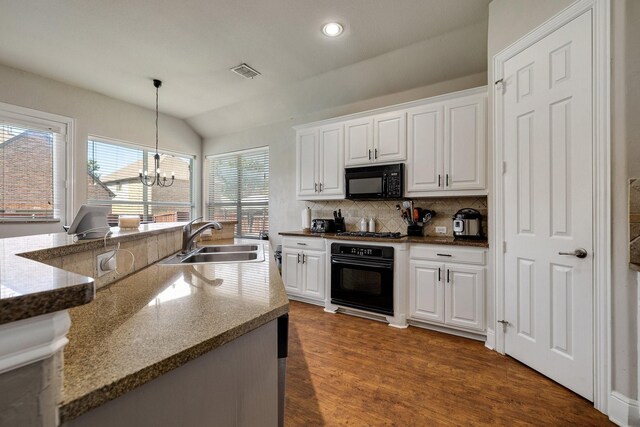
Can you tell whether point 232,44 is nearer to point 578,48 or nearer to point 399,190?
point 399,190

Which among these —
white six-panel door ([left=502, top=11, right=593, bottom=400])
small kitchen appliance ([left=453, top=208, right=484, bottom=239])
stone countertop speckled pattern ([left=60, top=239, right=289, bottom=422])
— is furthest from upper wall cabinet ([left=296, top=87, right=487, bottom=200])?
stone countertop speckled pattern ([left=60, top=239, right=289, bottom=422])

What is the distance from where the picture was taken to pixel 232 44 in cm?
286

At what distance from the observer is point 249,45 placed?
2.88 metres

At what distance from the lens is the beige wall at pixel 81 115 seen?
323cm

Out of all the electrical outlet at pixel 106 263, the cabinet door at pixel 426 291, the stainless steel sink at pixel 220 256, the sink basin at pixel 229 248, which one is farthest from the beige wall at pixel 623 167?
the electrical outlet at pixel 106 263

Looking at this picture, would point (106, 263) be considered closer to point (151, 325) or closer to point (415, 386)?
point (151, 325)

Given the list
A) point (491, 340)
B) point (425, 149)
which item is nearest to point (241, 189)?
point (425, 149)

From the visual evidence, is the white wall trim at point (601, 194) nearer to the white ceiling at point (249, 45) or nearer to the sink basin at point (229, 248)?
the white ceiling at point (249, 45)

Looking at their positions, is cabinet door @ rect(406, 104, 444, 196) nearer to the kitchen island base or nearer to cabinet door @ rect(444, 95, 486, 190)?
cabinet door @ rect(444, 95, 486, 190)

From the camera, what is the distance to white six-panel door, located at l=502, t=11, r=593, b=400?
5.73 ft

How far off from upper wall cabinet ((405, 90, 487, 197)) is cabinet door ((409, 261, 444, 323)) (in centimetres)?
78

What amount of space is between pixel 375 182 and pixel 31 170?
4.06m

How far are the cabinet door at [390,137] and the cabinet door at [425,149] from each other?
0.07 metres

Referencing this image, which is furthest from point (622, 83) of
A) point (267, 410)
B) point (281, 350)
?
point (267, 410)
